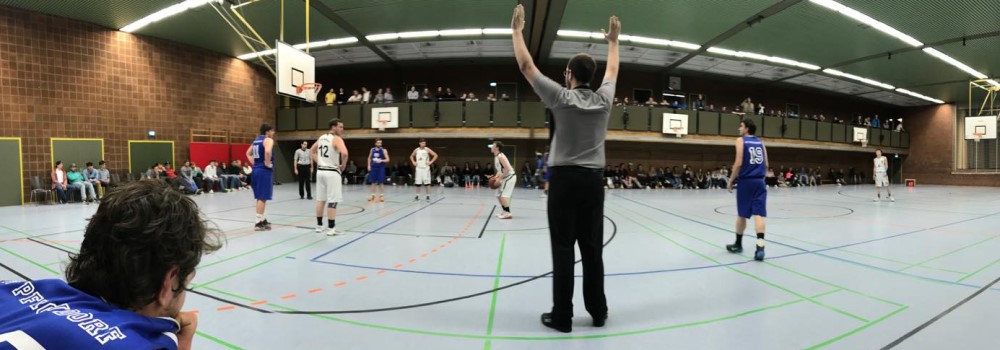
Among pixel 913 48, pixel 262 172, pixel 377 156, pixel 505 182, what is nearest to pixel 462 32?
pixel 377 156

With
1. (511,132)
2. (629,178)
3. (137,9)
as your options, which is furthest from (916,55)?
(137,9)

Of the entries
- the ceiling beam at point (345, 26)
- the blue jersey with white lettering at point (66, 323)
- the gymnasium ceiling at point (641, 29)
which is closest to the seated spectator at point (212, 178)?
the gymnasium ceiling at point (641, 29)

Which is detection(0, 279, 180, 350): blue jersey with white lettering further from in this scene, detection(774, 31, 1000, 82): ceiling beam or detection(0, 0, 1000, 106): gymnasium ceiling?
detection(774, 31, 1000, 82): ceiling beam

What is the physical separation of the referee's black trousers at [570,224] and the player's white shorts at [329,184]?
15.6 feet

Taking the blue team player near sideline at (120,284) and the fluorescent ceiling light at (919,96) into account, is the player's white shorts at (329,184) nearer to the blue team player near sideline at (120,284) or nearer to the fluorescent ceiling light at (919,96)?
the blue team player near sideline at (120,284)

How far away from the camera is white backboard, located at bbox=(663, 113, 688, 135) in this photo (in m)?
20.0

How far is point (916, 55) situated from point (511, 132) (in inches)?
686

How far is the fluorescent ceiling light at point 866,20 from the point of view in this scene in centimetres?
1232

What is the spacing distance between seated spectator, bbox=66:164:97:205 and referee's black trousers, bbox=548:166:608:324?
15856 millimetres

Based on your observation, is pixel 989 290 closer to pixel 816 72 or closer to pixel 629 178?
pixel 629 178

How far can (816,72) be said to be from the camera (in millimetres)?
20266

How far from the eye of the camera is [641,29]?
1502 centimetres

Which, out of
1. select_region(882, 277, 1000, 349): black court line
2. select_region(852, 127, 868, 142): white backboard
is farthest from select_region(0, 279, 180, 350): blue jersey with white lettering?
select_region(852, 127, 868, 142): white backboard

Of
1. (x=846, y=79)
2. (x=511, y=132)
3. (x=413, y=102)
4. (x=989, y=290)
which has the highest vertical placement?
(x=846, y=79)
